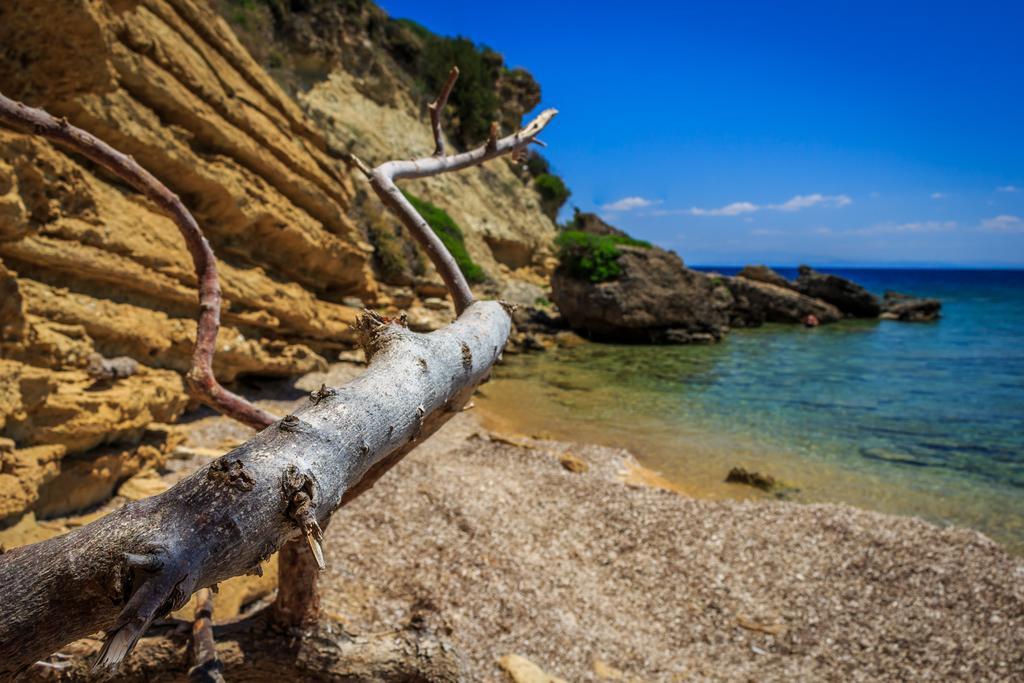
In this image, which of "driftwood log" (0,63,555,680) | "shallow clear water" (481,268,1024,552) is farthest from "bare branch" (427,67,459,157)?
"shallow clear water" (481,268,1024,552)

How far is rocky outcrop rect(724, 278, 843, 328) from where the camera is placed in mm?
36281

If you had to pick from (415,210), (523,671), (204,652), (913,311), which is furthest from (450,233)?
(913,311)

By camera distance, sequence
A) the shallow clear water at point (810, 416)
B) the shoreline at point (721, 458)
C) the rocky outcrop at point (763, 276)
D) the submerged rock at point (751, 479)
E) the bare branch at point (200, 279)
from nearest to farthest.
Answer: the bare branch at point (200, 279) → the shoreline at point (721, 458) → the submerged rock at point (751, 479) → the shallow clear water at point (810, 416) → the rocky outcrop at point (763, 276)

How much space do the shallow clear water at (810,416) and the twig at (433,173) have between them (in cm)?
758

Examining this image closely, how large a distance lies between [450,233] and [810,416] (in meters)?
16.8

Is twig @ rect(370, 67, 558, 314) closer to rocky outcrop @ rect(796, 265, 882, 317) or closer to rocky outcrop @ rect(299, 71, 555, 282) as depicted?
rocky outcrop @ rect(299, 71, 555, 282)

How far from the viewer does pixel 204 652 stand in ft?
8.50

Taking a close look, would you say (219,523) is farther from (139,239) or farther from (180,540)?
(139,239)

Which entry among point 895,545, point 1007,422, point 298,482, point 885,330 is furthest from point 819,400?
point 885,330

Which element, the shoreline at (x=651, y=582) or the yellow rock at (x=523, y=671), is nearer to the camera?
the yellow rock at (x=523, y=671)

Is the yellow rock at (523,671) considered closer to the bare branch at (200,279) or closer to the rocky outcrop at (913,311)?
the bare branch at (200,279)

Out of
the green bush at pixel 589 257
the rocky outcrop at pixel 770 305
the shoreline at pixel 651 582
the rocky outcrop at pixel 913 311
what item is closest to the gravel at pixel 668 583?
the shoreline at pixel 651 582

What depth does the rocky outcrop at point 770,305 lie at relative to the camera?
36.3m

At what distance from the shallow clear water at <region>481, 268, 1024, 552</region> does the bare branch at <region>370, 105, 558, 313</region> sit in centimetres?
757
